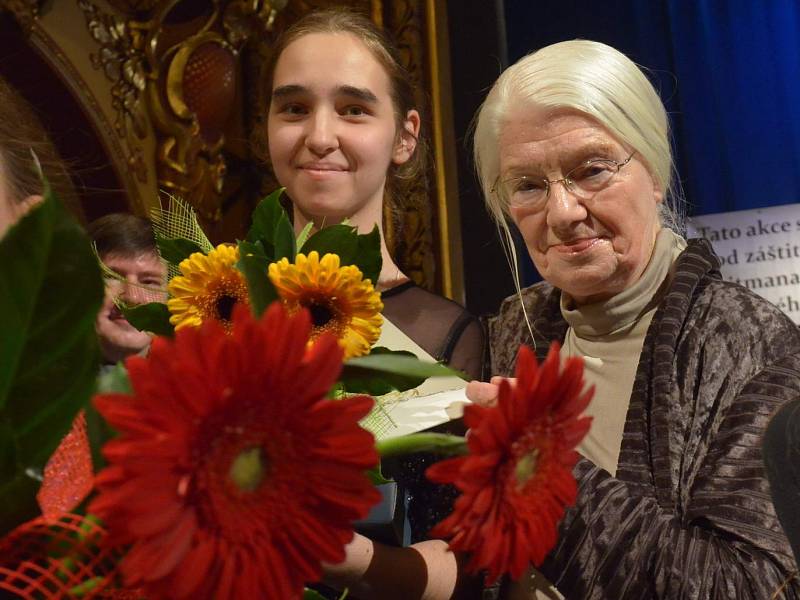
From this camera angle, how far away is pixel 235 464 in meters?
0.28

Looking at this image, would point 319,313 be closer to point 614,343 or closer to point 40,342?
point 40,342

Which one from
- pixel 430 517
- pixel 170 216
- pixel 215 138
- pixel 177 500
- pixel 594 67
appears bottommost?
pixel 430 517

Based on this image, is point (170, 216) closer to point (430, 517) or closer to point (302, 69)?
point (430, 517)

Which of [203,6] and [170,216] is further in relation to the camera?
[203,6]

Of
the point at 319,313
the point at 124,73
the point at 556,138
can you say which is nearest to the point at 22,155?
the point at 319,313

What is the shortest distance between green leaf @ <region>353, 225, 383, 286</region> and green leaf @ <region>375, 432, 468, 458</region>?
0.63 ft

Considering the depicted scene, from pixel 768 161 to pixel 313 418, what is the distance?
2454 mm

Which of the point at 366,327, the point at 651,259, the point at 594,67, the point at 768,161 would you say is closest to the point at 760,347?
the point at 651,259

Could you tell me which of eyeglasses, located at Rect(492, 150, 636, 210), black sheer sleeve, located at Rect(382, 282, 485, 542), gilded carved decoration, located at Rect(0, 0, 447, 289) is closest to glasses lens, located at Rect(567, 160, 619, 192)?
eyeglasses, located at Rect(492, 150, 636, 210)

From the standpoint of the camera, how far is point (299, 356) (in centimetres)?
28

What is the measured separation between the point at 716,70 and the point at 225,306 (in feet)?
7.49

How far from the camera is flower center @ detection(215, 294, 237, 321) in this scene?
→ 49 centimetres

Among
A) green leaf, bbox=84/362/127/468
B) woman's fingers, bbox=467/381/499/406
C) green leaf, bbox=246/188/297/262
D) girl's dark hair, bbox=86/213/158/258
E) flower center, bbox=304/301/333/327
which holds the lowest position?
woman's fingers, bbox=467/381/499/406

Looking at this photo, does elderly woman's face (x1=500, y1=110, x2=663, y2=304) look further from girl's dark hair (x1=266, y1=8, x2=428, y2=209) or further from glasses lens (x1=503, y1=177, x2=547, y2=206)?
girl's dark hair (x1=266, y1=8, x2=428, y2=209)
